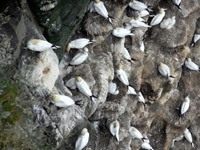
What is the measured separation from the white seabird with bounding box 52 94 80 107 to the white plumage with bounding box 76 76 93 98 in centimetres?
53

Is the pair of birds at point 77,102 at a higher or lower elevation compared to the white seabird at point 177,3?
higher

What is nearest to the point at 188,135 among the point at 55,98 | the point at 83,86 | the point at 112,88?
the point at 112,88

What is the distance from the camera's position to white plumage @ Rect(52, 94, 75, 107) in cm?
536

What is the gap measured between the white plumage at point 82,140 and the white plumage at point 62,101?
0.53m

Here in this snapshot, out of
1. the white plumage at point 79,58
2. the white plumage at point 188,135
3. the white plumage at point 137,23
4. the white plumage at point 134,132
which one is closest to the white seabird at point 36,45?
the white plumage at point 79,58

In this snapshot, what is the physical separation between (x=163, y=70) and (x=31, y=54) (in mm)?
4703

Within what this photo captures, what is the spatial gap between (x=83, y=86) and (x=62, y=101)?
2.57 feet

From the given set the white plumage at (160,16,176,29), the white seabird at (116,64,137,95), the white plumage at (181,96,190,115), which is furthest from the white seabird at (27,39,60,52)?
the white plumage at (181,96,190,115)

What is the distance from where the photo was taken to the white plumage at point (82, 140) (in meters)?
5.69

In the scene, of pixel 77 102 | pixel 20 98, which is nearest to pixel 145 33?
pixel 77 102

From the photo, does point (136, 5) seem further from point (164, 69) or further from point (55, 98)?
point (55, 98)

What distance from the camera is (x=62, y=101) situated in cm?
543

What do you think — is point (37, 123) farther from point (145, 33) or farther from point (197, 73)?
point (197, 73)

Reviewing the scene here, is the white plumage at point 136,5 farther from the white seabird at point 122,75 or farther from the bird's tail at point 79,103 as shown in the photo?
the bird's tail at point 79,103
